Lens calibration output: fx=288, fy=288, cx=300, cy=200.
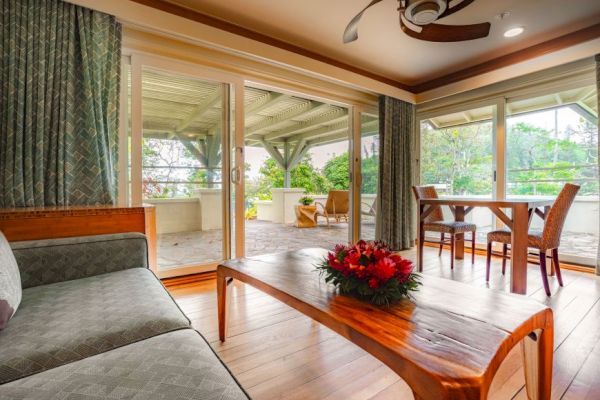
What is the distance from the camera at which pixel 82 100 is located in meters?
2.12

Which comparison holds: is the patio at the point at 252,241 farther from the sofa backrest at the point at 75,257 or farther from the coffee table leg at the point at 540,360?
the coffee table leg at the point at 540,360

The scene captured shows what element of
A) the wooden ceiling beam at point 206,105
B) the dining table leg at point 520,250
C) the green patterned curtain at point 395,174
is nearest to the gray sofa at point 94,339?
the wooden ceiling beam at point 206,105

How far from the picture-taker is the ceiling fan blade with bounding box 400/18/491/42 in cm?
212

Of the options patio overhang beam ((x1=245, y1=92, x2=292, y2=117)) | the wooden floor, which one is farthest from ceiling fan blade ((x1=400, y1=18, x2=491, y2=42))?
patio overhang beam ((x1=245, y1=92, x2=292, y2=117))

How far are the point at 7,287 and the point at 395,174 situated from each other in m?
4.08

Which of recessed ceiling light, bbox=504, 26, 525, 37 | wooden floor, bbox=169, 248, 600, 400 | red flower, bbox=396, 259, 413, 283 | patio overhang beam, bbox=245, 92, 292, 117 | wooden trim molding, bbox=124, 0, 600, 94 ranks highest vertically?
patio overhang beam, bbox=245, 92, 292, 117

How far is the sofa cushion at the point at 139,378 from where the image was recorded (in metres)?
0.63

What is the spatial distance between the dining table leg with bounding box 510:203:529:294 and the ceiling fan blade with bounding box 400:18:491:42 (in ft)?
4.39

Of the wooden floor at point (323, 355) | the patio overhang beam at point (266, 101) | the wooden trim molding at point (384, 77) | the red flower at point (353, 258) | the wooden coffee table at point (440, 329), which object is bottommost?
the wooden floor at point (323, 355)

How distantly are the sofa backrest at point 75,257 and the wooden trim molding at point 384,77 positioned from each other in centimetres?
195

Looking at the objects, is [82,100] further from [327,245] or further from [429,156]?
[429,156]

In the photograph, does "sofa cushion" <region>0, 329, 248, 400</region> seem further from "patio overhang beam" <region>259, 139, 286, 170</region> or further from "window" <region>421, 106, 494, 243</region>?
"patio overhang beam" <region>259, 139, 286, 170</region>

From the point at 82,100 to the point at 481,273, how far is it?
151 inches

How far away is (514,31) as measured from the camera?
2.84m
